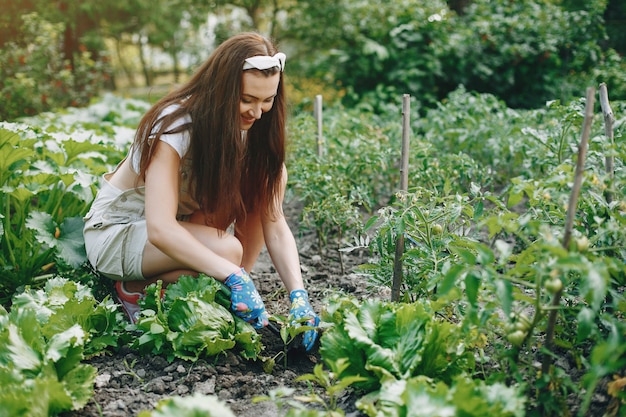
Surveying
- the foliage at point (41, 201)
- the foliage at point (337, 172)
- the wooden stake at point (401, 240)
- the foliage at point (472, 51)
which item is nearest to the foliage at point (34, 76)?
the foliage at point (472, 51)

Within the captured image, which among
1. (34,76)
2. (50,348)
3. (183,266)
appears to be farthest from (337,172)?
(34,76)

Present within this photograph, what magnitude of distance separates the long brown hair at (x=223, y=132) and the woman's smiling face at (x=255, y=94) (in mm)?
25

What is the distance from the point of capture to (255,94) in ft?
7.11

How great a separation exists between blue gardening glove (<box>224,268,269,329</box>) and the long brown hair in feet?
1.10

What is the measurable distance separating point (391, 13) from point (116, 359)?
602cm

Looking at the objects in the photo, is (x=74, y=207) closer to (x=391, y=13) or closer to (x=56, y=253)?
(x=56, y=253)

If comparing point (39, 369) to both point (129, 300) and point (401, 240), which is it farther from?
point (401, 240)

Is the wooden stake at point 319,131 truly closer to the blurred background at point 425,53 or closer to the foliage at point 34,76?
the blurred background at point 425,53

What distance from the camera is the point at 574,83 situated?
643cm

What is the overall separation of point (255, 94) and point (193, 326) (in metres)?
0.85

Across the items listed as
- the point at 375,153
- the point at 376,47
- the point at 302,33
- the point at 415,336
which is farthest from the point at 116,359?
the point at 302,33

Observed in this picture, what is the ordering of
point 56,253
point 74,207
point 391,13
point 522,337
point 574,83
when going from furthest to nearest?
point 391,13, point 574,83, point 74,207, point 56,253, point 522,337

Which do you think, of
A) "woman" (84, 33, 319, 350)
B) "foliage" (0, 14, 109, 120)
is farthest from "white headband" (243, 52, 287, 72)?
"foliage" (0, 14, 109, 120)

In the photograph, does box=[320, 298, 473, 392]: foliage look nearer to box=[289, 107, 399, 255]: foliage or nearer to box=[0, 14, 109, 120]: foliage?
box=[289, 107, 399, 255]: foliage
